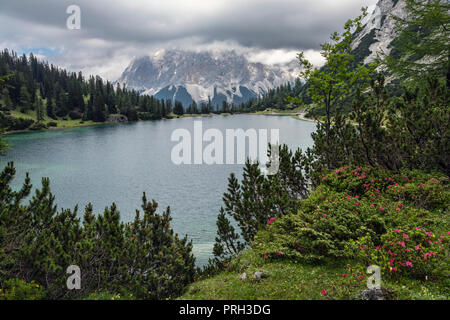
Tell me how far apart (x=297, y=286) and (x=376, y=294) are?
232cm

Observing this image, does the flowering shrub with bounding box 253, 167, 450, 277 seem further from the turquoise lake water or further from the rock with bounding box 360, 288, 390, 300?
the turquoise lake water

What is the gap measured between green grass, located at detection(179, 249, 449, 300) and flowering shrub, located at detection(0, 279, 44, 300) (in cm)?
490

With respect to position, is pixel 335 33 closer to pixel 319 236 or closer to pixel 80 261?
pixel 319 236

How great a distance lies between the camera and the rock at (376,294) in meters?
6.51

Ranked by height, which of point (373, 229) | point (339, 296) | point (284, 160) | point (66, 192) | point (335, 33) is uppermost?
point (335, 33)

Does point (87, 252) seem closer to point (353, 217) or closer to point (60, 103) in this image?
point (353, 217)

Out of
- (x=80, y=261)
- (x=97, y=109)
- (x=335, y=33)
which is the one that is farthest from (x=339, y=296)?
(x=97, y=109)

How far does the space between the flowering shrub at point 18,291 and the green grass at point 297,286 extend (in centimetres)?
490

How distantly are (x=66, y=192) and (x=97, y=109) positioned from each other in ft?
464

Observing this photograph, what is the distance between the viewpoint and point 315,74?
1722cm

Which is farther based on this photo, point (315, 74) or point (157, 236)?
point (315, 74)

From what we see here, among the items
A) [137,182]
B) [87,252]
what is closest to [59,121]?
[137,182]

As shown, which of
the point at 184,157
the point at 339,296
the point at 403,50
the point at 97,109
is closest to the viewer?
the point at 339,296

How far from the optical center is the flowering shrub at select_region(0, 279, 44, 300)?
306 inches
